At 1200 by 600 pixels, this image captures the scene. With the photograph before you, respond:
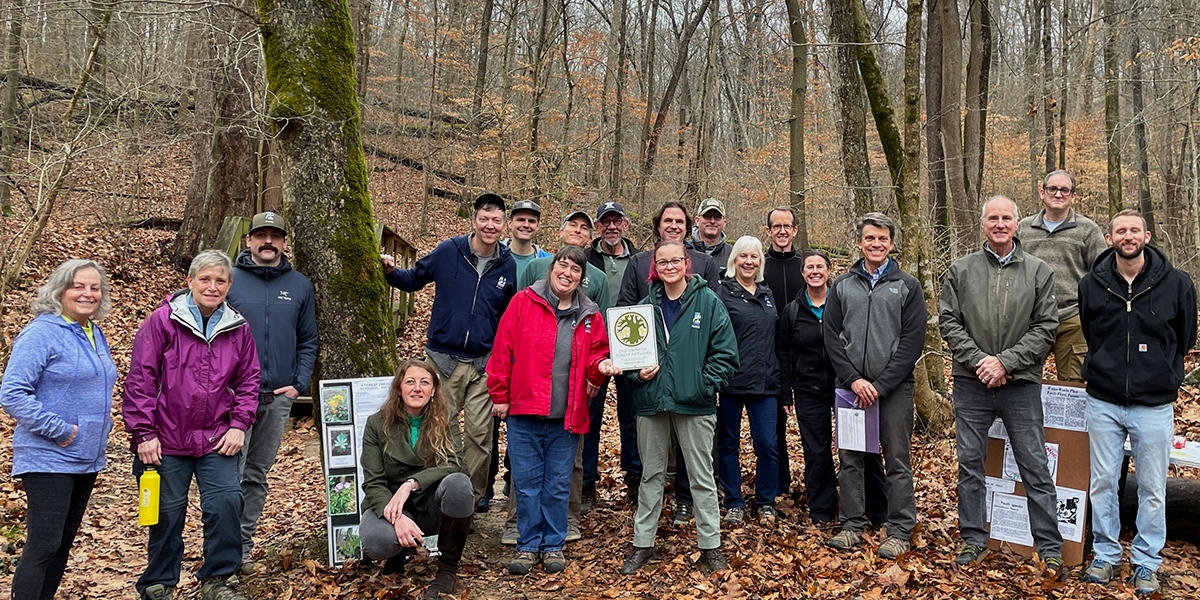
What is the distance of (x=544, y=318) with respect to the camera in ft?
16.3

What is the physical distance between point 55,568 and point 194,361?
1.29m

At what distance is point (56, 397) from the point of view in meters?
3.99

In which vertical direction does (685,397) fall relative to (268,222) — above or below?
below

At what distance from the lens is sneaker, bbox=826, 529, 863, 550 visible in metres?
5.11

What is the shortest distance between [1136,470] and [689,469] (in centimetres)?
270

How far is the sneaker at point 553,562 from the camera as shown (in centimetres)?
480

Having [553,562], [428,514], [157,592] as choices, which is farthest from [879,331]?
[157,592]

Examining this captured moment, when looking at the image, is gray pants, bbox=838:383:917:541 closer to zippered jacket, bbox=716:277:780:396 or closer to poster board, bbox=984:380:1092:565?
poster board, bbox=984:380:1092:565

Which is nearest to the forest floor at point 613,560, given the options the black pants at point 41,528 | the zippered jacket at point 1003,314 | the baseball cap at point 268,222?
the black pants at point 41,528

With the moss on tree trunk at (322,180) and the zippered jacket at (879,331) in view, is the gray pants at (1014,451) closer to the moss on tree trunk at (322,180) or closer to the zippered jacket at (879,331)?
the zippered jacket at (879,331)

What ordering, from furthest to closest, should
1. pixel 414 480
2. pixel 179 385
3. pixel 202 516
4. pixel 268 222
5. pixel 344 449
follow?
pixel 268 222, pixel 344 449, pixel 414 480, pixel 202 516, pixel 179 385

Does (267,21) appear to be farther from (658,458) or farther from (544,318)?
(658,458)

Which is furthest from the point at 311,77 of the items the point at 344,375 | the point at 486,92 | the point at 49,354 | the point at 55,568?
the point at 486,92

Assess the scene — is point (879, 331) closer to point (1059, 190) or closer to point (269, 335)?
point (1059, 190)
